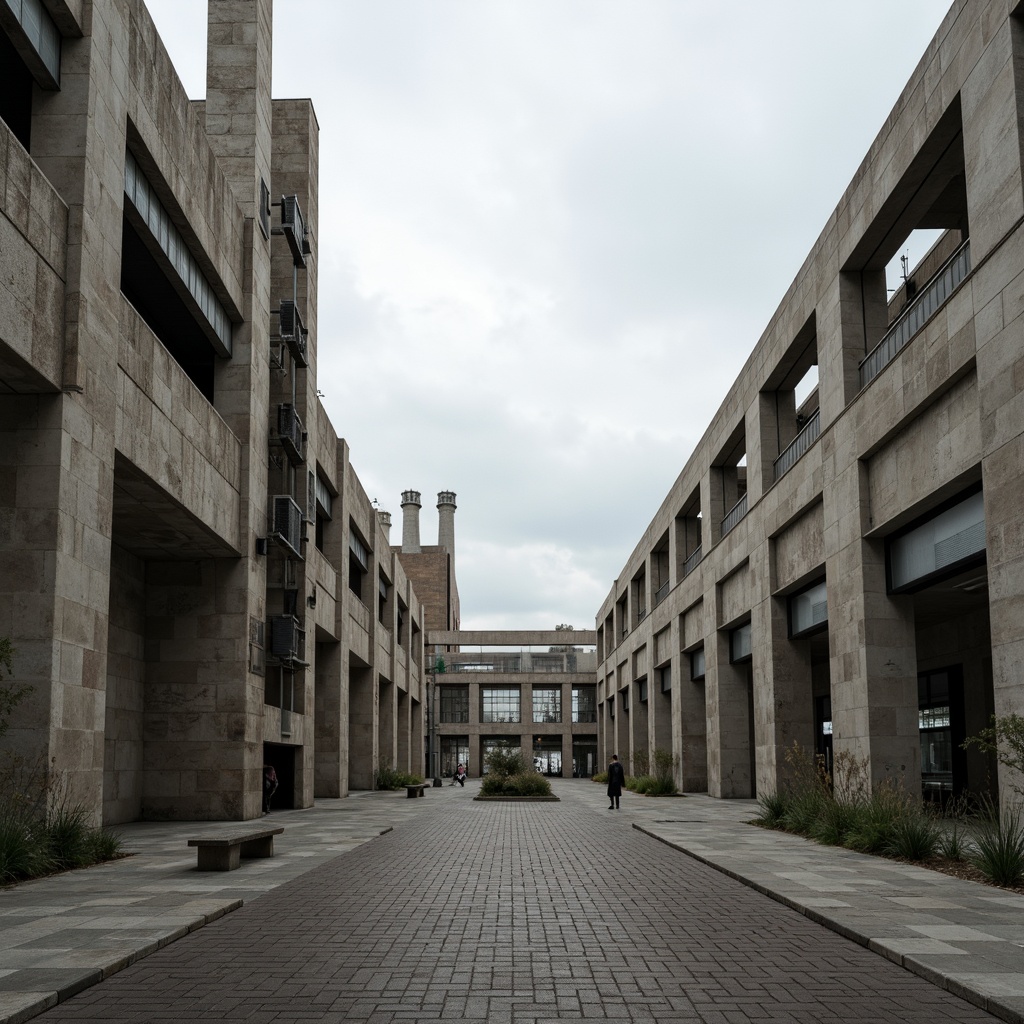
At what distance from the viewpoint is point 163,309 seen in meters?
22.7

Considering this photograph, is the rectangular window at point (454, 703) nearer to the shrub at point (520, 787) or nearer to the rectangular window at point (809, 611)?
the shrub at point (520, 787)

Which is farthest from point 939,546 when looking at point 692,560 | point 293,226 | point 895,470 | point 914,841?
point 692,560

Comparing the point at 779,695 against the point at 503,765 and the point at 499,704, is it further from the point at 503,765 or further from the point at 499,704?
the point at 499,704

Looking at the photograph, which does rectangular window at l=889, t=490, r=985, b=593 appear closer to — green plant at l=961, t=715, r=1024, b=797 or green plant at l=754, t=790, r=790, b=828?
green plant at l=961, t=715, r=1024, b=797

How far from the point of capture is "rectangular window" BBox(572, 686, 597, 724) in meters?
81.4

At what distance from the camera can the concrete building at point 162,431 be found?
14031 millimetres

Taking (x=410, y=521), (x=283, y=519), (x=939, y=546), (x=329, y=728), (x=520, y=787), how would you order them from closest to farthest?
(x=939, y=546), (x=283, y=519), (x=329, y=728), (x=520, y=787), (x=410, y=521)

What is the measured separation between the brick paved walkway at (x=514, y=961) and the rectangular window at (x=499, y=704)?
226 feet

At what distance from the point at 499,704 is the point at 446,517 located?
24.1 metres

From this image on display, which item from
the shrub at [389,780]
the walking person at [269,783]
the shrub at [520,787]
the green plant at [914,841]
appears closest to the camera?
the green plant at [914,841]

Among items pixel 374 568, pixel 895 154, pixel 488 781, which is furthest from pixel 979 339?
pixel 374 568

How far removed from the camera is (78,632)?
14656mm

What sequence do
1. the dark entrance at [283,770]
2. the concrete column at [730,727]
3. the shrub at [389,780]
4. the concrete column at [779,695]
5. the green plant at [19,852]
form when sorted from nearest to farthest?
the green plant at [19,852] → the concrete column at [779,695] → the dark entrance at [283,770] → the concrete column at [730,727] → the shrub at [389,780]

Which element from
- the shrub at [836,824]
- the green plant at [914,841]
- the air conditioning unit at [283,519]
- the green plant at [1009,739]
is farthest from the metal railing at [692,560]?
the green plant at [1009,739]
